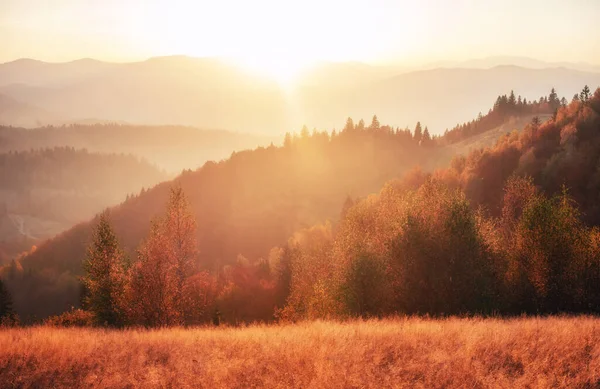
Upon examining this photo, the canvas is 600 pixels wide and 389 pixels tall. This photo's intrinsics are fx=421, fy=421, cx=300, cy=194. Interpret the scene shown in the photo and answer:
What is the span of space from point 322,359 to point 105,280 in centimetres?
2678

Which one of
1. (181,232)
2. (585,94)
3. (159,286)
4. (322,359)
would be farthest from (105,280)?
(585,94)

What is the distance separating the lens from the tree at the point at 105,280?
1344 inches

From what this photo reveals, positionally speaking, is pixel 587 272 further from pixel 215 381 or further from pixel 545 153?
pixel 545 153

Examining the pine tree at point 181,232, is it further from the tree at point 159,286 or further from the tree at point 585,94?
the tree at point 585,94

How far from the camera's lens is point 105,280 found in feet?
114

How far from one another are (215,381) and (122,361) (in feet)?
13.5

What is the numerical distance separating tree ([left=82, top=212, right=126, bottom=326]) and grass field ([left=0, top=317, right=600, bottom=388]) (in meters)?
16.6

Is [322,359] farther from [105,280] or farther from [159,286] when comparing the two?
[105,280]

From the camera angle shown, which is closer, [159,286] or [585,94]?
[159,286]

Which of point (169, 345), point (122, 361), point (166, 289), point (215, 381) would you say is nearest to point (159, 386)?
point (215, 381)

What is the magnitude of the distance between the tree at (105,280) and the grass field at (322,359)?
16.6 meters

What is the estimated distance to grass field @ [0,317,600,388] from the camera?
1277 centimetres

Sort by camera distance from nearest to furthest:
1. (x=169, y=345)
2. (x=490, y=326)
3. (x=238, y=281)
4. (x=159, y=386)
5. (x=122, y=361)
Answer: (x=159, y=386)
(x=122, y=361)
(x=169, y=345)
(x=490, y=326)
(x=238, y=281)

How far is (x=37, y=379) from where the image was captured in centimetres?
1338
